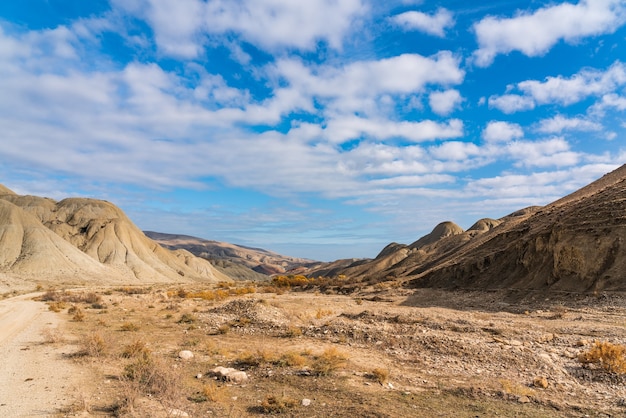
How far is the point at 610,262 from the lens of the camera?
23422 millimetres

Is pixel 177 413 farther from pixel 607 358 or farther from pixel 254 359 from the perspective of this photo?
pixel 607 358

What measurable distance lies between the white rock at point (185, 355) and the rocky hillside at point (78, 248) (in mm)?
46754

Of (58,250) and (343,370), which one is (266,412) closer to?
(343,370)

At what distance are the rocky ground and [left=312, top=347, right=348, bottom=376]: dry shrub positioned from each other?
0.13ft

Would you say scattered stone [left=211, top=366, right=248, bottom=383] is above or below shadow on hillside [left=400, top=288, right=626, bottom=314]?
below

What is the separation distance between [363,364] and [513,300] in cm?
1788

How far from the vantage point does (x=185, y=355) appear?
485 inches

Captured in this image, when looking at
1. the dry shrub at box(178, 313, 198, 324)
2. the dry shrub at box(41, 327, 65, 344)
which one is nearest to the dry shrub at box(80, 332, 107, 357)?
the dry shrub at box(41, 327, 65, 344)

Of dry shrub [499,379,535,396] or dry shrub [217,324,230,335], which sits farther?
dry shrub [217,324,230,335]

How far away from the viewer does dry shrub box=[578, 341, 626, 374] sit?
9.44 metres

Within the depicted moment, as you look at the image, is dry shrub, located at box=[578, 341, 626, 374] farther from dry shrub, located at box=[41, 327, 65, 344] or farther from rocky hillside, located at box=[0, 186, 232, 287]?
rocky hillside, located at box=[0, 186, 232, 287]

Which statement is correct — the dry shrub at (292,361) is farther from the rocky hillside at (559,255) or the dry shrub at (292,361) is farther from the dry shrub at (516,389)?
the rocky hillside at (559,255)

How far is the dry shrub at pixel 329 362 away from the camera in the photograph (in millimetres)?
10266

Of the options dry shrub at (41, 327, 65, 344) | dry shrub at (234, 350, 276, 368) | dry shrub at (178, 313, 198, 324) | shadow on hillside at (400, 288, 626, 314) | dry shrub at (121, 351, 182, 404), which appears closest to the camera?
dry shrub at (121, 351, 182, 404)
